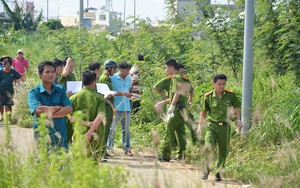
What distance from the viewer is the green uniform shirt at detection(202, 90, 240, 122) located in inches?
384

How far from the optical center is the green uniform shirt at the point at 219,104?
9742 mm

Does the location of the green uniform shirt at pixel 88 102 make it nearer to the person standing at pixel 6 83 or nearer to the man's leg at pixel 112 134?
the man's leg at pixel 112 134

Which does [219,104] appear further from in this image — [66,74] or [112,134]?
[66,74]

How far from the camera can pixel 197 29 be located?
15.4 m

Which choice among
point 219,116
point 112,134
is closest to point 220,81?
point 219,116

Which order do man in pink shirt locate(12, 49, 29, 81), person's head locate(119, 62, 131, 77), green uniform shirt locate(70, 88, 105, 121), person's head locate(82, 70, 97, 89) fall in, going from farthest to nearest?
man in pink shirt locate(12, 49, 29, 81), person's head locate(119, 62, 131, 77), person's head locate(82, 70, 97, 89), green uniform shirt locate(70, 88, 105, 121)

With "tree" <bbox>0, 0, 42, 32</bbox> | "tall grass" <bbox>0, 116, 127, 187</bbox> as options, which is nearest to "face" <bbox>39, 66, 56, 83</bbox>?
"tall grass" <bbox>0, 116, 127, 187</bbox>

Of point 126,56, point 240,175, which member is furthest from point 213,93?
point 126,56

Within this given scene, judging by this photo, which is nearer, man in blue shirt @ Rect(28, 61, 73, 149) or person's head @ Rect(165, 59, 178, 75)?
man in blue shirt @ Rect(28, 61, 73, 149)

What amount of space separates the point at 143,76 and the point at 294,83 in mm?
3455

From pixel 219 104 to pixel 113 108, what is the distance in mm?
1507

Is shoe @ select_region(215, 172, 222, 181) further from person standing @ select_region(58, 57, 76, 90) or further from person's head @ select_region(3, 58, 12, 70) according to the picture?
person's head @ select_region(3, 58, 12, 70)

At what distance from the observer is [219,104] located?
32.0 feet

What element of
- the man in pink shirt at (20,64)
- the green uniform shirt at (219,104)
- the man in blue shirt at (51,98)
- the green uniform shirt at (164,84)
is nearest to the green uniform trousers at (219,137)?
the green uniform shirt at (219,104)
